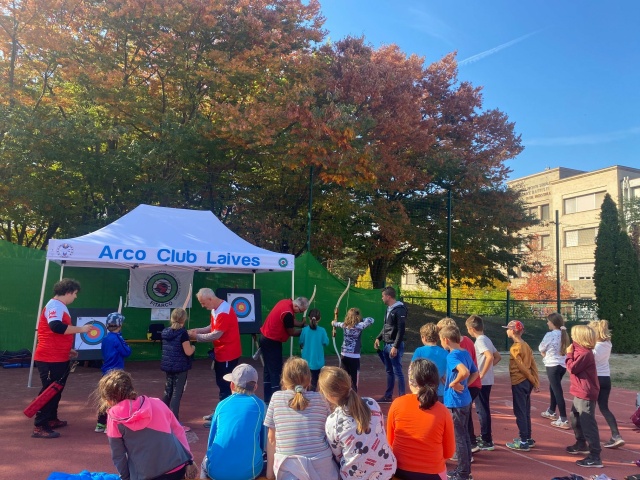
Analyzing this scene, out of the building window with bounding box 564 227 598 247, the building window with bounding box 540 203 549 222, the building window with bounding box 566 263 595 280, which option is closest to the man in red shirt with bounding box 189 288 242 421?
the building window with bounding box 566 263 595 280

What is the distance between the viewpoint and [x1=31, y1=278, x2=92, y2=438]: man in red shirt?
18.9 ft

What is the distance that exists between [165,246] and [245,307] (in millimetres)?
2434

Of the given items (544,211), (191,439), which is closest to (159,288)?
(191,439)

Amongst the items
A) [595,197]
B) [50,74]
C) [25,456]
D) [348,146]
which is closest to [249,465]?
[25,456]

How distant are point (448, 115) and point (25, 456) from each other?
1822 cm

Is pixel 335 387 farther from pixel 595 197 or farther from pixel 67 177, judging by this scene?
pixel 595 197

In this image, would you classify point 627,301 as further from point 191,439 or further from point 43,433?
point 43,433

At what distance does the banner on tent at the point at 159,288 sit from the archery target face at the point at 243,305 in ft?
3.47

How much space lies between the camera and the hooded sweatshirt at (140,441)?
3.27 m

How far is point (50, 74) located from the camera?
13750 millimetres

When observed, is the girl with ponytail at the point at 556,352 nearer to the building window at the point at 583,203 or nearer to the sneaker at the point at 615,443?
the sneaker at the point at 615,443

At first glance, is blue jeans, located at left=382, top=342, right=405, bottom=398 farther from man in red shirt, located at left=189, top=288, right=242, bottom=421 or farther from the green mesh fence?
the green mesh fence

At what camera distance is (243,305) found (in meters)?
10.9

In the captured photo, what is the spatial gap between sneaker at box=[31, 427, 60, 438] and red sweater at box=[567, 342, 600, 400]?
5.58 m
